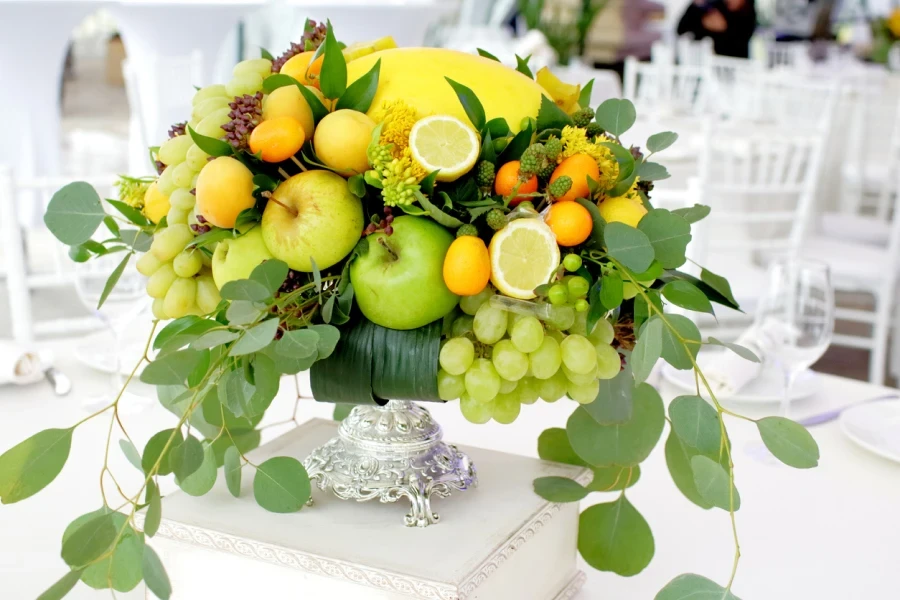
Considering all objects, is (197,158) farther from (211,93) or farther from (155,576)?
(155,576)

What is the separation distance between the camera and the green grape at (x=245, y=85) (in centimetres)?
63

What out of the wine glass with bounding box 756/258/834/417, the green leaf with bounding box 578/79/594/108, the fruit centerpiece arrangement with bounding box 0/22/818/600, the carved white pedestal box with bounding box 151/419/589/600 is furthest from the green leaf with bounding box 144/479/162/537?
the wine glass with bounding box 756/258/834/417

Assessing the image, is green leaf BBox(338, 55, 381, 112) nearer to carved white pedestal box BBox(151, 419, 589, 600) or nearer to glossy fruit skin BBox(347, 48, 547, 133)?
glossy fruit skin BBox(347, 48, 547, 133)

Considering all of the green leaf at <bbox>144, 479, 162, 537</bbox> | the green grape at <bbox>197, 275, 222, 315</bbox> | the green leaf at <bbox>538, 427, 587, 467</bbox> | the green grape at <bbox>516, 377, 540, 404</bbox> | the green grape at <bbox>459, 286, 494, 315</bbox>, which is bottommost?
the green leaf at <bbox>538, 427, 587, 467</bbox>

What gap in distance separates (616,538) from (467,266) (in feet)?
1.00

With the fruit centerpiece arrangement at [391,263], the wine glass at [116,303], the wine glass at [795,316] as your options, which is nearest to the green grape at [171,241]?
the fruit centerpiece arrangement at [391,263]

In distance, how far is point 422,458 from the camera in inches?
28.0

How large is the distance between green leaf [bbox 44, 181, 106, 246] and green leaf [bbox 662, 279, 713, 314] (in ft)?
1.27

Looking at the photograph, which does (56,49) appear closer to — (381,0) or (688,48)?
(381,0)

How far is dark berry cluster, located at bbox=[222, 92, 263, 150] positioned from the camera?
58cm

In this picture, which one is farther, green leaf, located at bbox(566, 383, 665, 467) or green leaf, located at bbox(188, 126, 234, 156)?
green leaf, located at bbox(566, 383, 665, 467)

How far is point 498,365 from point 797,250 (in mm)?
2359

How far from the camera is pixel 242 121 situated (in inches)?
23.0

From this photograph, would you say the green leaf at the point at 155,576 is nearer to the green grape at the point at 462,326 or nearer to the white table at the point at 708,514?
the white table at the point at 708,514
